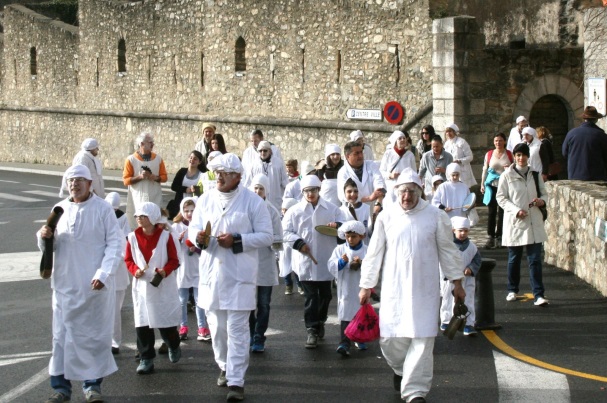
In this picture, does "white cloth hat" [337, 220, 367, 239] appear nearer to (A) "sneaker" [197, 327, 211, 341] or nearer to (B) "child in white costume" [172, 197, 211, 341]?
(B) "child in white costume" [172, 197, 211, 341]

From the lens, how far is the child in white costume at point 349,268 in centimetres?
1011

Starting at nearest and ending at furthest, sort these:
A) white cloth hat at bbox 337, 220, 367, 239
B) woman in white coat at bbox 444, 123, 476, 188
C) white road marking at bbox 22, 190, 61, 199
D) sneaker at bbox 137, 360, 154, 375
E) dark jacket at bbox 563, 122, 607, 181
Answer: sneaker at bbox 137, 360, 154, 375 < white cloth hat at bbox 337, 220, 367, 239 < dark jacket at bbox 563, 122, 607, 181 < woman in white coat at bbox 444, 123, 476, 188 < white road marking at bbox 22, 190, 61, 199

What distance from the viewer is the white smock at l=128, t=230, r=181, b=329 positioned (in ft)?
31.5

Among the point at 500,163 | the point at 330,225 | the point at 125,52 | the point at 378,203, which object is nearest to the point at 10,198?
the point at 125,52

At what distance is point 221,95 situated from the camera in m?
30.7

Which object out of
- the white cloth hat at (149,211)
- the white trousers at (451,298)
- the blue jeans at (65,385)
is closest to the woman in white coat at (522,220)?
the white trousers at (451,298)

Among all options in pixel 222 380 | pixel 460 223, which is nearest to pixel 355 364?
pixel 222 380

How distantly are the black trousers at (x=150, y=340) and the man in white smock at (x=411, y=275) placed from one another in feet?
6.50

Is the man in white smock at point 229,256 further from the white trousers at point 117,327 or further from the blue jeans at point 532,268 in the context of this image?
the blue jeans at point 532,268

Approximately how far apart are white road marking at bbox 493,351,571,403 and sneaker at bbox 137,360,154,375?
2.69m

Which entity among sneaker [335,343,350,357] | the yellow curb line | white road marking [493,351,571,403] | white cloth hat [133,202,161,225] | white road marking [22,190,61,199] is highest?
white cloth hat [133,202,161,225]

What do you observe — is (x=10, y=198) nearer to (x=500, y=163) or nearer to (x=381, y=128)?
(x=381, y=128)

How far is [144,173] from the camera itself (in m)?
14.7

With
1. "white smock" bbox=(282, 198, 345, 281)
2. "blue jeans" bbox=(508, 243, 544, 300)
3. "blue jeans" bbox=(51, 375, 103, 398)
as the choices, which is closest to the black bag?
"blue jeans" bbox=(508, 243, 544, 300)
